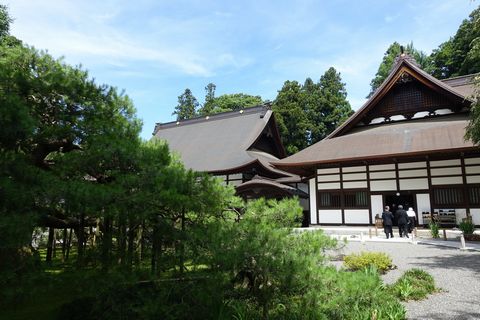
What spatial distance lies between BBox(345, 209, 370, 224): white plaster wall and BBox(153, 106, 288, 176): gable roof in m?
6.11

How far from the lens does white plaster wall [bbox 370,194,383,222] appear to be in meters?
16.9

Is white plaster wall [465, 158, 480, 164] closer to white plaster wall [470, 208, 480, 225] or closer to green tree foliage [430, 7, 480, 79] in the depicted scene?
white plaster wall [470, 208, 480, 225]

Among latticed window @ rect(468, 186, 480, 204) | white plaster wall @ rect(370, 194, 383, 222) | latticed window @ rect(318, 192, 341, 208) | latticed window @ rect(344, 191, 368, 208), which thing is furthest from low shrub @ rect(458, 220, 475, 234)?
latticed window @ rect(318, 192, 341, 208)

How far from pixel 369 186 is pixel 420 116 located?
4.96 m

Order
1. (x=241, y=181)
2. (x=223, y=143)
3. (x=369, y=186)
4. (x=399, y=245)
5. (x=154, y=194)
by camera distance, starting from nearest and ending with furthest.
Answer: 1. (x=154, y=194)
2. (x=399, y=245)
3. (x=369, y=186)
4. (x=241, y=181)
5. (x=223, y=143)

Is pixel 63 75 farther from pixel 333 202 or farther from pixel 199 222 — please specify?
pixel 333 202

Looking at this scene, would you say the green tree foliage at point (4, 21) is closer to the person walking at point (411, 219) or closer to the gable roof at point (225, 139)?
the gable roof at point (225, 139)

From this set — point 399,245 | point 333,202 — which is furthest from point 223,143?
point 399,245

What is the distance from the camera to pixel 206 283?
4.23 metres

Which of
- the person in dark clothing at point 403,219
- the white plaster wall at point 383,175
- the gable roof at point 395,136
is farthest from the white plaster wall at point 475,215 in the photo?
the person in dark clothing at point 403,219

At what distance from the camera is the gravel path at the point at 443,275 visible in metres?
5.22

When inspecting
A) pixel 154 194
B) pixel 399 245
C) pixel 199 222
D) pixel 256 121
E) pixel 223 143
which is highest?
pixel 256 121

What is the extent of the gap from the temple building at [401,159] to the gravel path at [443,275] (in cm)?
484

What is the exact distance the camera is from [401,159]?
54.0 feet
